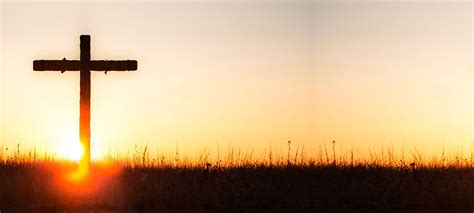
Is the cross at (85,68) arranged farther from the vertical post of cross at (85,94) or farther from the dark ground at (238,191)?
the dark ground at (238,191)

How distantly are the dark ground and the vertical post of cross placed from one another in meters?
1.48

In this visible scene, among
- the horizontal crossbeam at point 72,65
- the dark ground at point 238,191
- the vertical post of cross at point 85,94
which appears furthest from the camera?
the horizontal crossbeam at point 72,65

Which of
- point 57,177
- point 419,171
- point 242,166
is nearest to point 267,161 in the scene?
point 242,166

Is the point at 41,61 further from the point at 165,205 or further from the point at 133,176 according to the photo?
the point at 165,205

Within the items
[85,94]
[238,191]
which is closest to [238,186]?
[238,191]

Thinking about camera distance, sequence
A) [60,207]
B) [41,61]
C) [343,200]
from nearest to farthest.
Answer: [60,207] → [343,200] → [41,61]

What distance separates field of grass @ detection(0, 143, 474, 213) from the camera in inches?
401

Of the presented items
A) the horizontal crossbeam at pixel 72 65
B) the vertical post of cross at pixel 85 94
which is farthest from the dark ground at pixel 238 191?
the horizontal crossbeam at pixel 72 65

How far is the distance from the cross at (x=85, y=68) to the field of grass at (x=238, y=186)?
747 mm

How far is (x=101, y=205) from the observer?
995 centimetres

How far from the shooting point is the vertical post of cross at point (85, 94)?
14.4 meters

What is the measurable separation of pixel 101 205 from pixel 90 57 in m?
5.19

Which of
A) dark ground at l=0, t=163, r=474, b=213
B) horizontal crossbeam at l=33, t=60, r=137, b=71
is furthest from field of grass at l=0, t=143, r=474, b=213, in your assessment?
horizontal crossbeam at l=33, t=60, r=137, b=71

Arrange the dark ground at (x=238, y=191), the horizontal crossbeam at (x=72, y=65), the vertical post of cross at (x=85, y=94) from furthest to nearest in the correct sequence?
the horizontal crossbeam at (x=72, y=65), the vertical post of cross at (x=85, y=94), the dark ground at (x=238, y=191)
